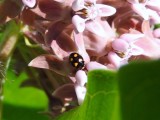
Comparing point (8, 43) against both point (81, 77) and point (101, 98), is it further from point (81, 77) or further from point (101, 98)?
point (101, 98)

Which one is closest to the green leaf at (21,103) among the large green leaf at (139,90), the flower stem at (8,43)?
the flower stem at (8,43)

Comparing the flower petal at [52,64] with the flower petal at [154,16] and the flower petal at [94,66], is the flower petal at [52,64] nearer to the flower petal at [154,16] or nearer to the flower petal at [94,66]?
the flower petal at [94,66]

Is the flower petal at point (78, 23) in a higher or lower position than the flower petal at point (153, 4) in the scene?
higher

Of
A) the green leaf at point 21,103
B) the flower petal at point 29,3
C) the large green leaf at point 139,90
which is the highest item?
the large green leaf at point 139,90

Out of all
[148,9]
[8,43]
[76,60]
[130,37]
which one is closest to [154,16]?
[148,9]

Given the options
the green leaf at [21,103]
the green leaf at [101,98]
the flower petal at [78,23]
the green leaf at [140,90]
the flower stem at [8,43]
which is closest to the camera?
the green leaf at [140,90]

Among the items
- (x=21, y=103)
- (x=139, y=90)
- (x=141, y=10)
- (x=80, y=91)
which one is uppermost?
(x=139, y=90)
